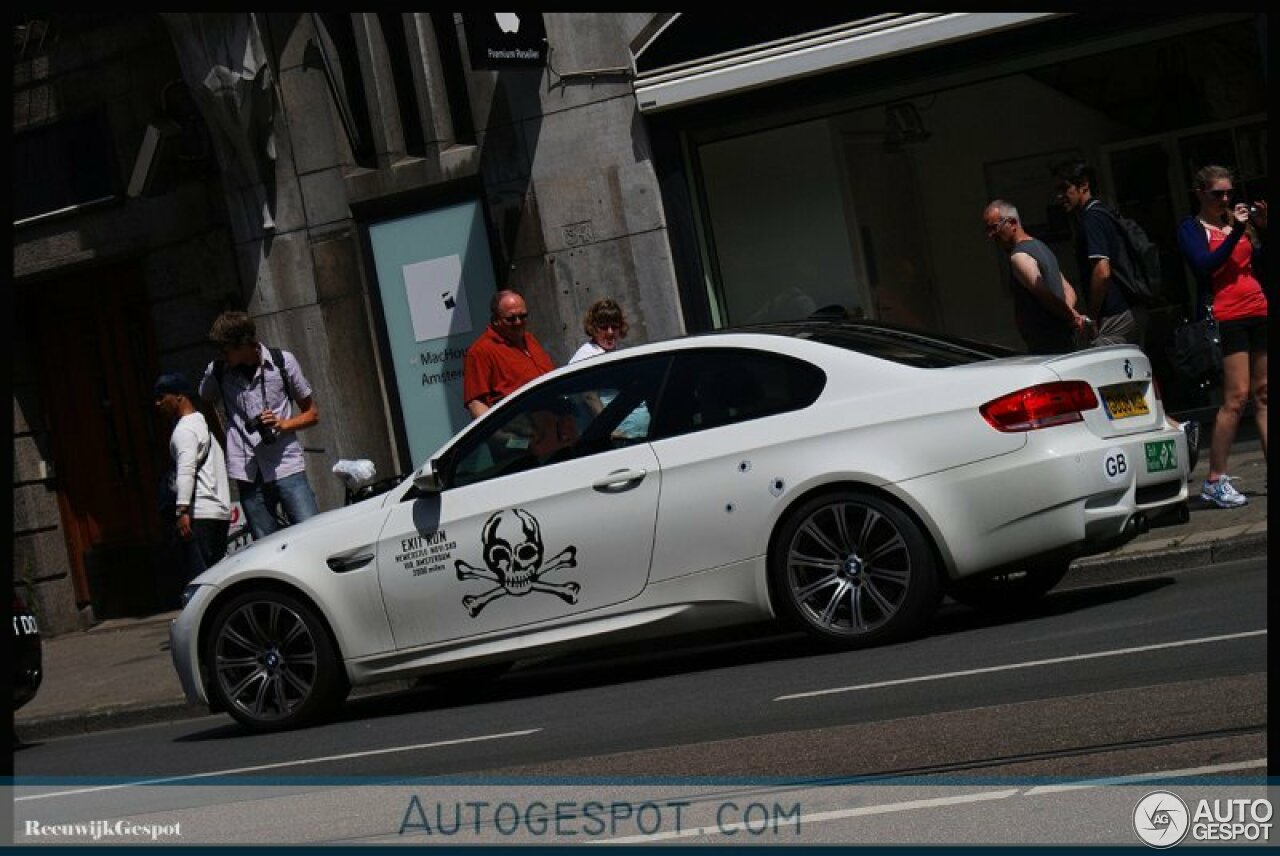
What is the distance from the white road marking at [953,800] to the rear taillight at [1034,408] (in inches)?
129

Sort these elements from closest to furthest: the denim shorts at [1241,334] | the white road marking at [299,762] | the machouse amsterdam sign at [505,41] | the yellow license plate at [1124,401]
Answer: the white road marking at [299,762] < the yellow license plate at [1124,401] < the denim shorts at [1241,334] < the machouse amsterdam sign at [505,41]

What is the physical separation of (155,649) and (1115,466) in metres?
9.28

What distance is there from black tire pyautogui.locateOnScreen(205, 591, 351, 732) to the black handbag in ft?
16.2

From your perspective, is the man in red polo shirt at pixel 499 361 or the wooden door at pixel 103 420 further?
the wooden door at pixel 103 420

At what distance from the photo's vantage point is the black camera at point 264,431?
12516 millimetres

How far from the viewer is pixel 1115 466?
8453 mm

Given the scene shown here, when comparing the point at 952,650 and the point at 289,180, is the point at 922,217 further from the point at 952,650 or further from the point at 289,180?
the point at 952,650

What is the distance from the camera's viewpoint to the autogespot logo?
437cm

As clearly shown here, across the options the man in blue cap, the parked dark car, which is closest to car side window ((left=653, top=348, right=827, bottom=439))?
the parked dark car

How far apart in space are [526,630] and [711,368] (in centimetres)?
Answer: 146

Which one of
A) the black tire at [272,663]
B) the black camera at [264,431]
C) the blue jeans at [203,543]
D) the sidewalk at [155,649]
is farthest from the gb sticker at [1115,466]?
the blue jeans at [203,543]

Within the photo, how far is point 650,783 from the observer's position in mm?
6160

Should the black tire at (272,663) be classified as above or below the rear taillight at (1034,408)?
below

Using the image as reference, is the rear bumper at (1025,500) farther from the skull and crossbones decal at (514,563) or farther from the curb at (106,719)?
the curb at (106,719)
